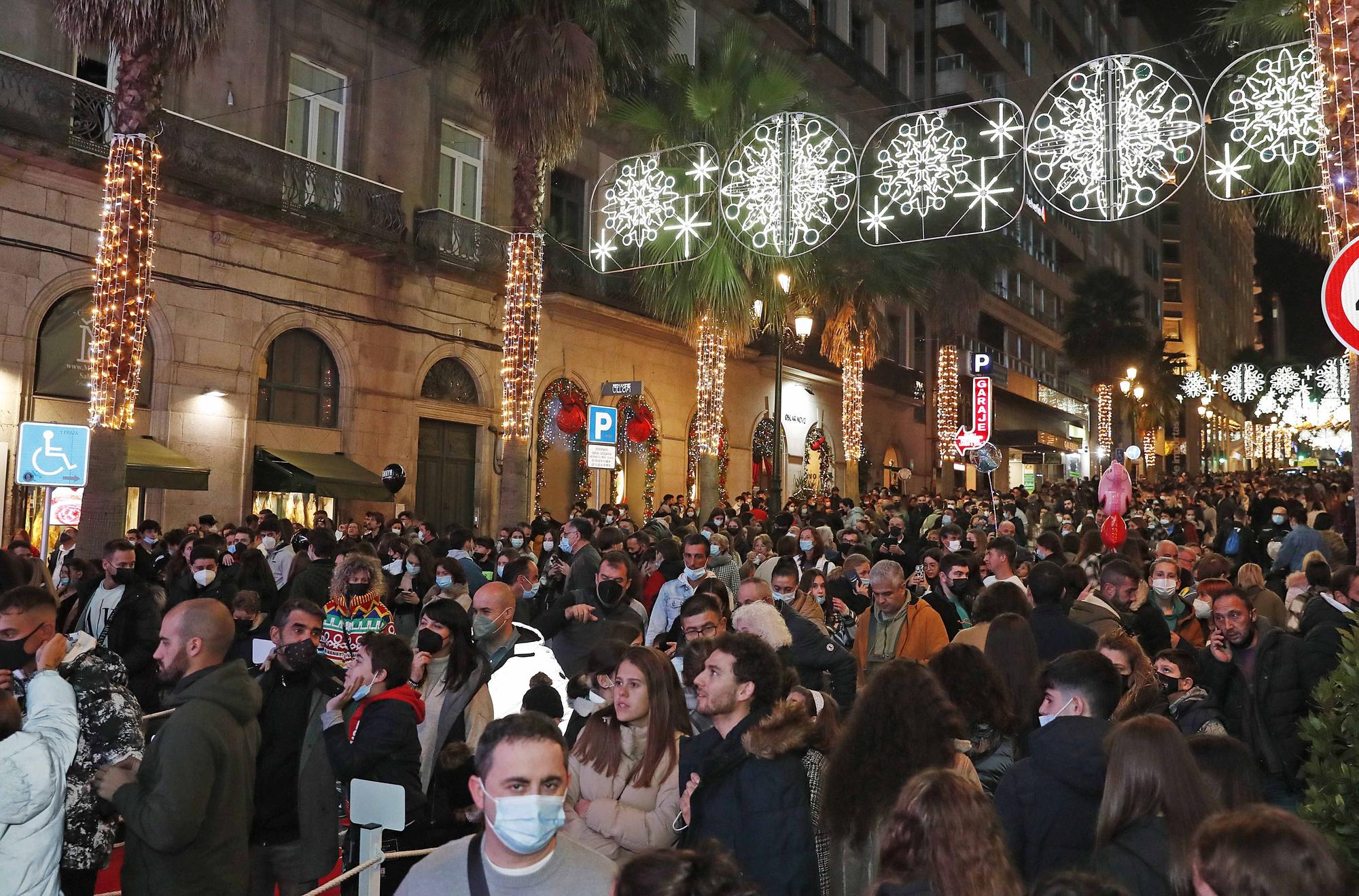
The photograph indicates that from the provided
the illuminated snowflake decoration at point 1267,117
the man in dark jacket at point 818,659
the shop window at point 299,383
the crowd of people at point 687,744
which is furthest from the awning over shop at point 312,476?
the illuminated snowflake decoration at point 1267,117

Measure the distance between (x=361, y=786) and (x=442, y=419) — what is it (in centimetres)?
2019

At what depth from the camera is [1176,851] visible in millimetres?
3230

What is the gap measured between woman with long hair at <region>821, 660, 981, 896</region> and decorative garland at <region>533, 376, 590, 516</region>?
71.4 feet

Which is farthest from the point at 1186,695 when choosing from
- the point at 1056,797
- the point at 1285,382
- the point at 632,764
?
the point at 1285,382

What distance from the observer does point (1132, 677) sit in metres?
5.45

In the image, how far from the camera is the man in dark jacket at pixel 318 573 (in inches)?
376

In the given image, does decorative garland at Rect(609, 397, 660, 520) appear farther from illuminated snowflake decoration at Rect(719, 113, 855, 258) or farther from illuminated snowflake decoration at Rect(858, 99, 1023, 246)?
illuminated snowflake decoration at Rect(858, 99, 1023, 246)

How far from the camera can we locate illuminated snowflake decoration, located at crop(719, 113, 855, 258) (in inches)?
561

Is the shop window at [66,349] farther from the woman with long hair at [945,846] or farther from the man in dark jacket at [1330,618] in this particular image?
the woman with long hair at [945,846]

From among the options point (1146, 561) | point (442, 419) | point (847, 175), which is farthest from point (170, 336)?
point (1146, 561)

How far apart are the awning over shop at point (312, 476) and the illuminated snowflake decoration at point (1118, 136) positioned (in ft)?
44.6

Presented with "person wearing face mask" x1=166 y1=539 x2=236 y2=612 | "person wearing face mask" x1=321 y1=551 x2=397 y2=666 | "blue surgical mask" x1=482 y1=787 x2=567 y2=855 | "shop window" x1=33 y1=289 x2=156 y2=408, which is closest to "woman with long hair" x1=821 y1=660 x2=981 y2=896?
"blue surgical mask" x1=482 y1=787 x2=567 y2=855

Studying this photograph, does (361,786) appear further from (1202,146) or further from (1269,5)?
(1269,5)

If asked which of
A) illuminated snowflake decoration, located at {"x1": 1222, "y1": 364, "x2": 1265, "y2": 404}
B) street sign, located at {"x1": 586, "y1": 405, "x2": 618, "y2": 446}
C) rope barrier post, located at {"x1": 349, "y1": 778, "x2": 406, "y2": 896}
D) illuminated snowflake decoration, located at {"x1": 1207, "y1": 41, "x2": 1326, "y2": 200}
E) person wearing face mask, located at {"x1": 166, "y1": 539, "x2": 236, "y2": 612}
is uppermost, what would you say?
illuminated snowflake decoration, located at {"x1": 1222, "y1": 364, "x2": 1265, "y2": 404}
